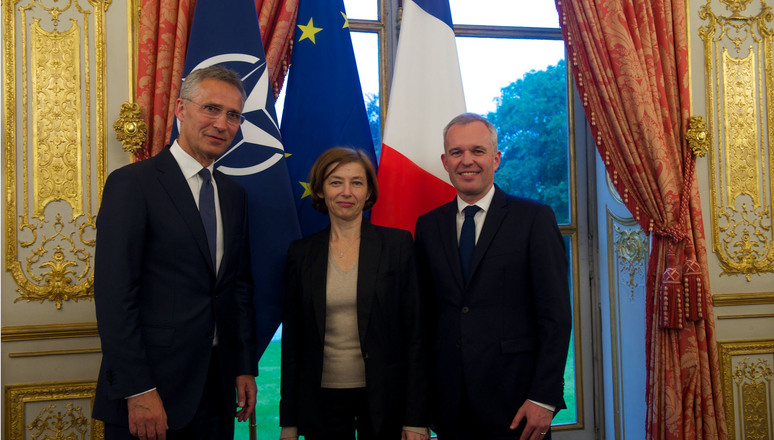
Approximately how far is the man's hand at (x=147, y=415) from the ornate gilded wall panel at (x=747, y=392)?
2.49 metres

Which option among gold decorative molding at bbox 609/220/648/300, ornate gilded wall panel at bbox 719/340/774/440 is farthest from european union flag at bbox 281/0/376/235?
ornate gilded wall panel at bbox 719/340/774/440

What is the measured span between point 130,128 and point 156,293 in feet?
3.21

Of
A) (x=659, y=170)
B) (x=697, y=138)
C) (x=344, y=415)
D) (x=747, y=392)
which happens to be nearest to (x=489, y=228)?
(x=344, y=415)

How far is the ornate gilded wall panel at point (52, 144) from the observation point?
2.20 metres

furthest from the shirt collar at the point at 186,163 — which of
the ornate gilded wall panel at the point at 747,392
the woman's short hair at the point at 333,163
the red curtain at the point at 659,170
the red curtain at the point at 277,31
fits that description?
the ornate gilded wall panel at the point at 747,392

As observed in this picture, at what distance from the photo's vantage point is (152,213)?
4.94 ft

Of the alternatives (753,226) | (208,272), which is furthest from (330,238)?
(753,226)

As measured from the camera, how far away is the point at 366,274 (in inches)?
66.6

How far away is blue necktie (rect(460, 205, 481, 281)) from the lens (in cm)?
172

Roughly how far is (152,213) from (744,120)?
272 centimetres

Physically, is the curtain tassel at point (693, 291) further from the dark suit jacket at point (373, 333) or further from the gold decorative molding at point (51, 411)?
the gold decorative molding at point (51, 411)

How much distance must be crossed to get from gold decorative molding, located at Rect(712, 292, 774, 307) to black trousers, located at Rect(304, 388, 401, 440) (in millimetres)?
1847

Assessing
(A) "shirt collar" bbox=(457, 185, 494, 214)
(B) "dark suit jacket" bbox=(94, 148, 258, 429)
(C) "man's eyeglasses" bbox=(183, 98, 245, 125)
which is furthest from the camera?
(A) "shirt collar" bbox=(457, 185, 494, 214)

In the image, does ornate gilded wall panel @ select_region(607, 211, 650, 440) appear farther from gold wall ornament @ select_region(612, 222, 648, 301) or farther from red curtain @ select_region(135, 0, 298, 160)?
red curtain @ select_region(135, 0, 298, 160)
